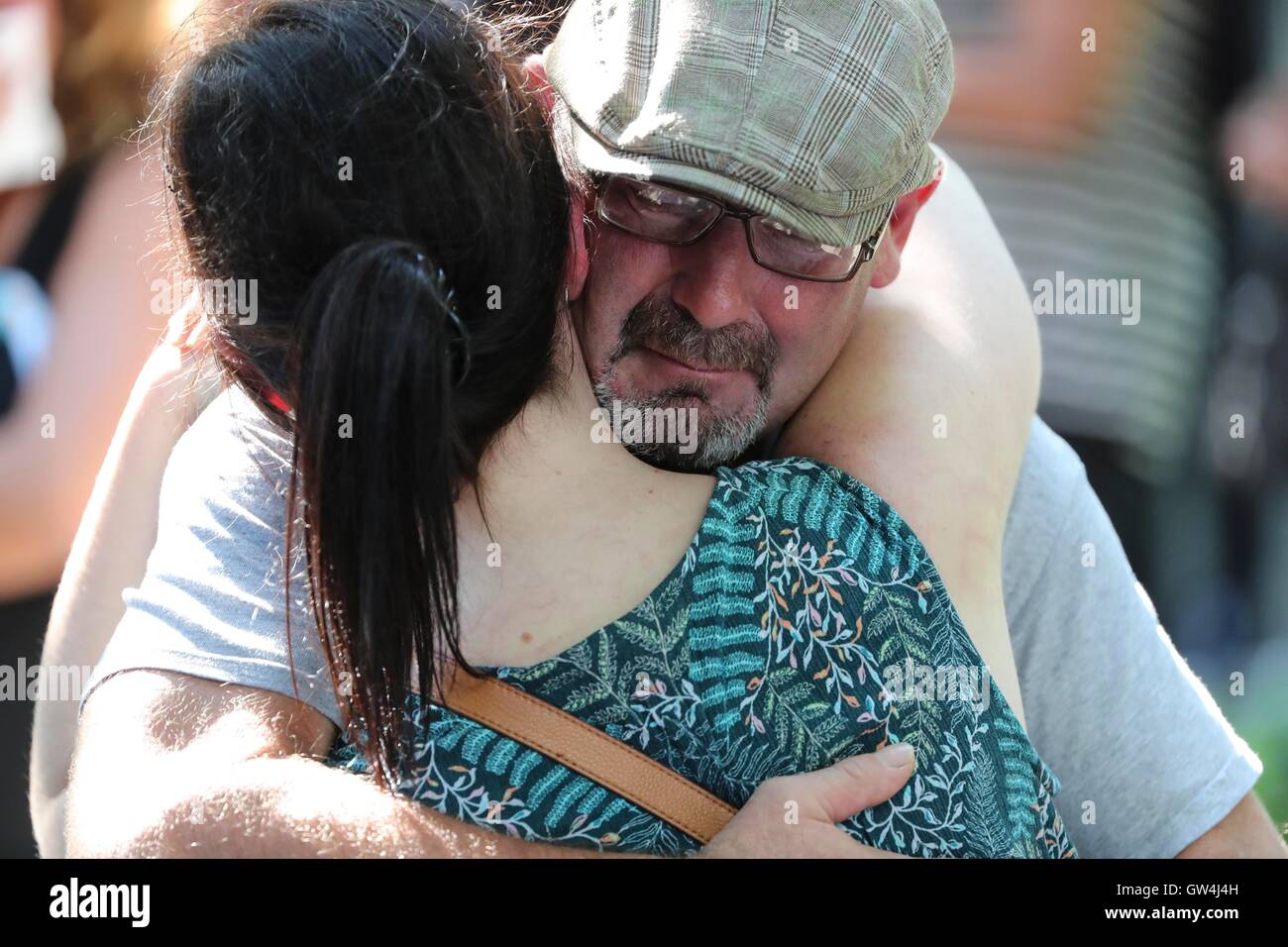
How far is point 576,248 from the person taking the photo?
1802 millimetres

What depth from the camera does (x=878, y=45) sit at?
1.91 m

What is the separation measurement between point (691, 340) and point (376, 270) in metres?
0.67

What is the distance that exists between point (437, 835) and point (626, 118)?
941 millimetres

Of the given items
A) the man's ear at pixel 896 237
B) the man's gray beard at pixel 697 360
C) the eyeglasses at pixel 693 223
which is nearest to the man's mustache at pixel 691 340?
the man's gray beard at pixel 697 360

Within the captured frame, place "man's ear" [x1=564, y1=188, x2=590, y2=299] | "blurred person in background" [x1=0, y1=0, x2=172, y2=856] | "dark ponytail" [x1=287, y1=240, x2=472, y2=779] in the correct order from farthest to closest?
"blurred person in background" [x1=0, y1=0, x2=172, y2=856]
"man's ear" [x1=564, y1=188, x2=590, y2=299]
"dark ponytail" [x1=287, y1=240, x2=472, y2=779]

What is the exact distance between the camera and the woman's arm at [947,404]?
1.84 m

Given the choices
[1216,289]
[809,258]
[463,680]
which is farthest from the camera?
[1216,289]

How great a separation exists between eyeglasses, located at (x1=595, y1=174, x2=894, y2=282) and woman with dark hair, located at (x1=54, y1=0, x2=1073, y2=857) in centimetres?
20

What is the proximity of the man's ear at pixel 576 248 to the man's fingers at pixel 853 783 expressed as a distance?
66 centimetres

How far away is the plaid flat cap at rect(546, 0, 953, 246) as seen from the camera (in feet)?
5.96

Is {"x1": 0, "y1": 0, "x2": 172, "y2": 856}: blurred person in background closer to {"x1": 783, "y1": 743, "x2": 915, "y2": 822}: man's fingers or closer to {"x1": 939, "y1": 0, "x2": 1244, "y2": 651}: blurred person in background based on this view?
{"x1": 939, "y1": 0, "x2": 1244, "y2": 651}: blurred person in background

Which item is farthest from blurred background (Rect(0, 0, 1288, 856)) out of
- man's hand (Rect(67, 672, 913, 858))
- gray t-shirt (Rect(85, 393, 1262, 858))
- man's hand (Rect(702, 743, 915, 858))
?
man's hand (Rect(702, 743, 915, 858))
